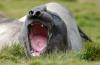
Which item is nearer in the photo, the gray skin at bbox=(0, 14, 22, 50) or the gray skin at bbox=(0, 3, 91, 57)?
the gray skin at bbox=(0, 3, 91, 57)

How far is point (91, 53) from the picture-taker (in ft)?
31.2

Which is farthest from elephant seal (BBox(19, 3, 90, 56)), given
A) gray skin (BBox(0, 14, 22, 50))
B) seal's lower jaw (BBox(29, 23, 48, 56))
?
gray skin (BBox(0, 14, 22, 50))

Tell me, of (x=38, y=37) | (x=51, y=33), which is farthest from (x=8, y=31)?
(x=51, y=33)

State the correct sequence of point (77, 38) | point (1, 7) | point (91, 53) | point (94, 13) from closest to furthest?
point (91, 53) < point (77, 38) < point (94, 13) < point (1, 7)

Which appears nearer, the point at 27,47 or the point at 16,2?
the point at 27,47

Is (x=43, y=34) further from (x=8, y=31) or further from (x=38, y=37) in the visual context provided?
(x=8, y=31)

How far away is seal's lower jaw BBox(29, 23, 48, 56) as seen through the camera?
964 cm

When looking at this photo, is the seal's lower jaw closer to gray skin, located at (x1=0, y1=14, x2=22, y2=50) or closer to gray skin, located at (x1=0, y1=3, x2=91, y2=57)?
gray skin, located at (x1=0, y1=3, x2=91, y2=57)

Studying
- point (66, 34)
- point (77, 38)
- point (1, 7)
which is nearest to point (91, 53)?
point (66, 34)

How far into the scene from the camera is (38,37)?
32.3 feet

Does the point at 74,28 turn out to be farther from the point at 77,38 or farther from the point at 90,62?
the point at 90,62

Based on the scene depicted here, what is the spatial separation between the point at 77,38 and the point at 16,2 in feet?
58.7

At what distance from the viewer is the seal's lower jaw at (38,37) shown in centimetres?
964

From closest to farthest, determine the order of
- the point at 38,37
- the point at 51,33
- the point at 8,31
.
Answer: the point at 51,33 → the point at 38,37 → the point at 8,31
